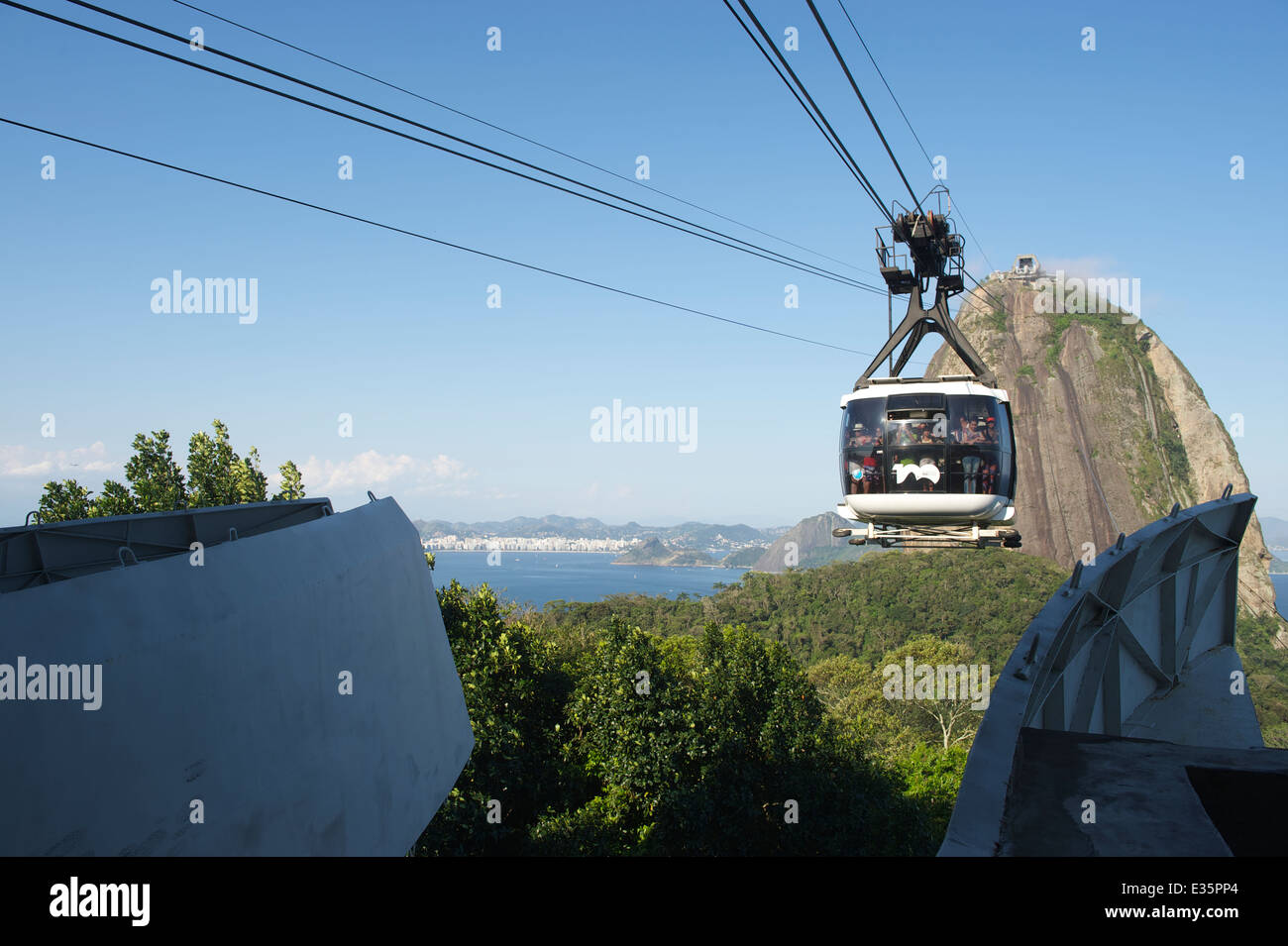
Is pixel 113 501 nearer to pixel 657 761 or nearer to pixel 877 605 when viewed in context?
pixel 657 761

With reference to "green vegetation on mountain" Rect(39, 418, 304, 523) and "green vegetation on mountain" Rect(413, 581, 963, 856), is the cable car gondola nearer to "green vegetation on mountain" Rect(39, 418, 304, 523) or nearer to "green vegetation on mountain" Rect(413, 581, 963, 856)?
"green vegetation on mountain" Rect(413, 581, 963, 856)

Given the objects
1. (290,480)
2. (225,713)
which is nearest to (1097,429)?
(290,480)

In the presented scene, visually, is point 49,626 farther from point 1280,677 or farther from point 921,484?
point 1280,677

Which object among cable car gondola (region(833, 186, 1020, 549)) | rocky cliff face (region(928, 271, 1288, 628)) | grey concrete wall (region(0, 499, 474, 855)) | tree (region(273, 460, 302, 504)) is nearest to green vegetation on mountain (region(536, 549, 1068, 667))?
rocky cliff face (region(928, 271, 1288, 628))

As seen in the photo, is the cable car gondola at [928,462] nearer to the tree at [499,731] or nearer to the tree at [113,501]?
the tree at [499,731]

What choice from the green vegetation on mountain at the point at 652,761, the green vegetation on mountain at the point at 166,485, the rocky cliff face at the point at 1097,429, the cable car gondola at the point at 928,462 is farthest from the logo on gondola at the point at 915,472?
the rocky cliff face at the point at 1097,429
